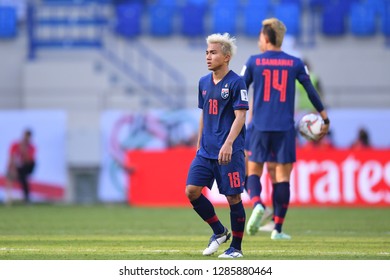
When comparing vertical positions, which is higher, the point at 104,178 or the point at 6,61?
the point at 6,61

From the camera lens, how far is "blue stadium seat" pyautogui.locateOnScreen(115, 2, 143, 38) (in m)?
28.9

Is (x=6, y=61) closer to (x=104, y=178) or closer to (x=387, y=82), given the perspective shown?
(x=104, y=178)

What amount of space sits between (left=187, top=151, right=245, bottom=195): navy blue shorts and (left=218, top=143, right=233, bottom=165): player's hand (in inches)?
8.0

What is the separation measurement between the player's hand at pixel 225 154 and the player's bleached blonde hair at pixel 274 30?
3.08 metres

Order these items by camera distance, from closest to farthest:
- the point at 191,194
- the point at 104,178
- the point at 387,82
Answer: the point at 191,194 → the point at 104,178 → the point at 387,82

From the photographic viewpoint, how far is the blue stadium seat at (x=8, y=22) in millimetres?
28875

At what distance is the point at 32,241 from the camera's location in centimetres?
1191

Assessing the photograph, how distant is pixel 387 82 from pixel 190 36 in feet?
18.7

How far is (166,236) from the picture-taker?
42.3 ft

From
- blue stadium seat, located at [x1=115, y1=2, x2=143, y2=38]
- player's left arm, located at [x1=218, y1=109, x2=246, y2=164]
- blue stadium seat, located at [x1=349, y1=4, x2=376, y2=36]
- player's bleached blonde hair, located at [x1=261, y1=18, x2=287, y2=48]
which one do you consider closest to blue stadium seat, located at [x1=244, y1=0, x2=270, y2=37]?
blue stadium seat, located at [x1=349, y1=4, x2=376, y2=36]

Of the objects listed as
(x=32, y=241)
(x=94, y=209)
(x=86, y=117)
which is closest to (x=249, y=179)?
(x=32, y=241)

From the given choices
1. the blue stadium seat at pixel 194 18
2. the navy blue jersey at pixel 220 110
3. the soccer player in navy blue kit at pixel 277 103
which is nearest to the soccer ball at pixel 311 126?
the soccer player in navy blue kit at pixel 277 103

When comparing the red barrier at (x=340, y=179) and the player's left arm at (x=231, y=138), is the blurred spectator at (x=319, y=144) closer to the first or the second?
the red barrier at (x=340, y=179)

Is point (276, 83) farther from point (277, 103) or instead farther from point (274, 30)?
point (274, 30)
